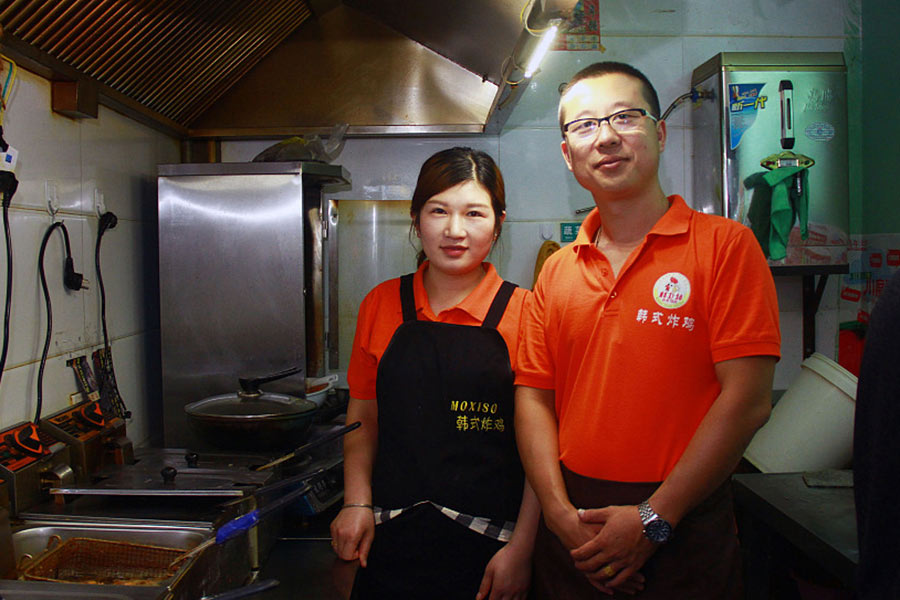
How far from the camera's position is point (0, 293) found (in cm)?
147

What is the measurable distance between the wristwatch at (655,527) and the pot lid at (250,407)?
0.95m

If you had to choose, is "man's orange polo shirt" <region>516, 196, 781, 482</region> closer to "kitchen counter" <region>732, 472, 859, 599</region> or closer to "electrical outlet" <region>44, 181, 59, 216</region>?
"kitchen counter" <region>732, 472, 859, 599</region>

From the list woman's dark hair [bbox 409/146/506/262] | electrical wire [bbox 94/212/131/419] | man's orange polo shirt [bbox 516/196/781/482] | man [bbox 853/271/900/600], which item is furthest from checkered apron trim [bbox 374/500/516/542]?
electrical wire [bbox 94/212/131/419]

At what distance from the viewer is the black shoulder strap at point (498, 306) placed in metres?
1.53

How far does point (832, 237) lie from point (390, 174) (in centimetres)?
190

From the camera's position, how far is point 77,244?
182cm

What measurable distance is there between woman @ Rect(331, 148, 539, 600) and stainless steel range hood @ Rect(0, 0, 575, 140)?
54 cm

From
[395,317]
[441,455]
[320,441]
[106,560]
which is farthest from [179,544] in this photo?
[395,317]

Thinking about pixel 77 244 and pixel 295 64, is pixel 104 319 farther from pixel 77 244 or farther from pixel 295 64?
pixel 295 64

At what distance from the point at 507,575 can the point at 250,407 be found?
2.74ft

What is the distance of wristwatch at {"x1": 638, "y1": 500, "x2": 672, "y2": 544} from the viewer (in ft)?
3.90

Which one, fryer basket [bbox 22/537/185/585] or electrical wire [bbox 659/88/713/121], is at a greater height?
electrical wire [bbox 659/88/713/121]

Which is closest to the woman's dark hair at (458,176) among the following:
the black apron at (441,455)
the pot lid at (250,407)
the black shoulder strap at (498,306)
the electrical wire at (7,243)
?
the black shoulder strap at (498,306)

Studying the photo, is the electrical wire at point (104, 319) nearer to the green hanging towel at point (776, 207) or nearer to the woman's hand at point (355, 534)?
the woman's hand at point (355, 534)
